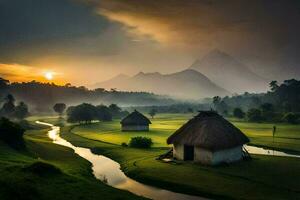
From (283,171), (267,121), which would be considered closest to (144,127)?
(267,121)

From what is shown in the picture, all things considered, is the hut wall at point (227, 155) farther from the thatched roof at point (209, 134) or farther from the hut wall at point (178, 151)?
the hut wall at point (178, 151)

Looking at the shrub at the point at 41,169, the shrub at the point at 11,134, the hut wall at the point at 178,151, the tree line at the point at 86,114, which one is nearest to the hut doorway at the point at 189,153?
the hut wall at the point at 178,151

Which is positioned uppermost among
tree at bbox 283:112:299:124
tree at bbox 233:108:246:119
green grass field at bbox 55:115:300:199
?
tree at bbox 233:108:246:119

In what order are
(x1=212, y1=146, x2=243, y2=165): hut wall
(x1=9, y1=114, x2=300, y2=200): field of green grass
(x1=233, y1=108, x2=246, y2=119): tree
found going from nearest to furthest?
1. (x1=9, y1=114, x2=300, y2=200): field of green grass
2. (x1=212, y1=146, x2=243, y2=165): hut wall
3. (x1=233, y1=108, x2=246, y2=119): tree

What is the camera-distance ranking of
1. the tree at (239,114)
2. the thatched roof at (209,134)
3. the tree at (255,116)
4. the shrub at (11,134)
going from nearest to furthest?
1. the thatched roof at (209,134)
2. the shrub at (11,134)
3. the tree at (255,116)
4. the tree at (239,114)

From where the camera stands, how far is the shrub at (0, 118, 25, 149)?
4462 centimetres

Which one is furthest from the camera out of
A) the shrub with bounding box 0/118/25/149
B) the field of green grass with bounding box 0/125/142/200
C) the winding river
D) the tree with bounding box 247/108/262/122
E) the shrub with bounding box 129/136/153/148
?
the tree with bounding box 247/108/262/122

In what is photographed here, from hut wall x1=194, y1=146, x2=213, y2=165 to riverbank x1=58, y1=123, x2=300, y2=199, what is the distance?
1322mm

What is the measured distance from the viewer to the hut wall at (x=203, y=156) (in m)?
39.6

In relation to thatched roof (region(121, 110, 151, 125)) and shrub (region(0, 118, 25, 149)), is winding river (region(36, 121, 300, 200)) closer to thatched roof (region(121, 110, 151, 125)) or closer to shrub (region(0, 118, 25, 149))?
shrub (region(0, 118, 25, 149))

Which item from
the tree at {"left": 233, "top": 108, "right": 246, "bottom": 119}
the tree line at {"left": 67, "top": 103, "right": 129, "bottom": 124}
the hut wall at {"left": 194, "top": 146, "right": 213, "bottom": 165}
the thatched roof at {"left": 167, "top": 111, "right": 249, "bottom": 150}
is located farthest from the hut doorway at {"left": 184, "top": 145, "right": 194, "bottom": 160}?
the tree at {"left": 233, "top": 108, "right": 246, "bottom": 119}

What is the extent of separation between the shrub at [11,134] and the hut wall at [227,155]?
2474 centimetres

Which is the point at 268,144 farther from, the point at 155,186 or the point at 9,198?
the point at 9,198

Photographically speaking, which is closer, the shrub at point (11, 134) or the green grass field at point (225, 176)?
the green grass field at point (225, 176)
